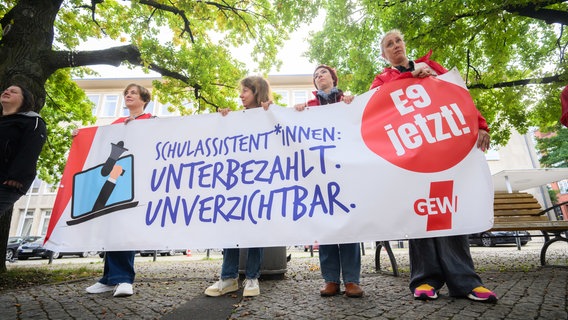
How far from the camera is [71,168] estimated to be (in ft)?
10.4

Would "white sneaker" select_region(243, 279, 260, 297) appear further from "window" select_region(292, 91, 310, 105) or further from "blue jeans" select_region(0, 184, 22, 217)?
"window" select_region(292, 91, 310, 105)

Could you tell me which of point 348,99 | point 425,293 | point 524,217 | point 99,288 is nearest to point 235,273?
point 99,288

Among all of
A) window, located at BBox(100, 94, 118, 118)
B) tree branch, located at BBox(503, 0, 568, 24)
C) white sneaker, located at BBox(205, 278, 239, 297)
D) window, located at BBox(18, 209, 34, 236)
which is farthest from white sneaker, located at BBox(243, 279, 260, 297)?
window, located at BBox(18, 209, 34, 236)

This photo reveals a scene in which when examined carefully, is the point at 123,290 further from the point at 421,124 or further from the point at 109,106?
the point at 109,106

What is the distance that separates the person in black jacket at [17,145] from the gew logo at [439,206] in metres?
3.28

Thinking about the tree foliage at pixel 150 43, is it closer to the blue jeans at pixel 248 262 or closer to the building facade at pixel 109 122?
the blue jeans at pixel 248 262

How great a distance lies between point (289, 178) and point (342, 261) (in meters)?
0.91

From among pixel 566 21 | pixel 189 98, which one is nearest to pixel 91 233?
pixel 189 98

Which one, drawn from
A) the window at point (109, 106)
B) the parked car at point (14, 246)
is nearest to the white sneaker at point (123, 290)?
the parked car at point (14, 246)

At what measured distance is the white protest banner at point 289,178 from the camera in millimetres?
2406

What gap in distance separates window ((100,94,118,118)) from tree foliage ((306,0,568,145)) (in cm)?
2868

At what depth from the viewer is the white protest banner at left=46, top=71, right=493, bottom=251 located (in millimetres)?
2406

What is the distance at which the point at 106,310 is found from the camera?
2.46m

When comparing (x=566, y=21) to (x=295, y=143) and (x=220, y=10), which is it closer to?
(x=295, y=143)
